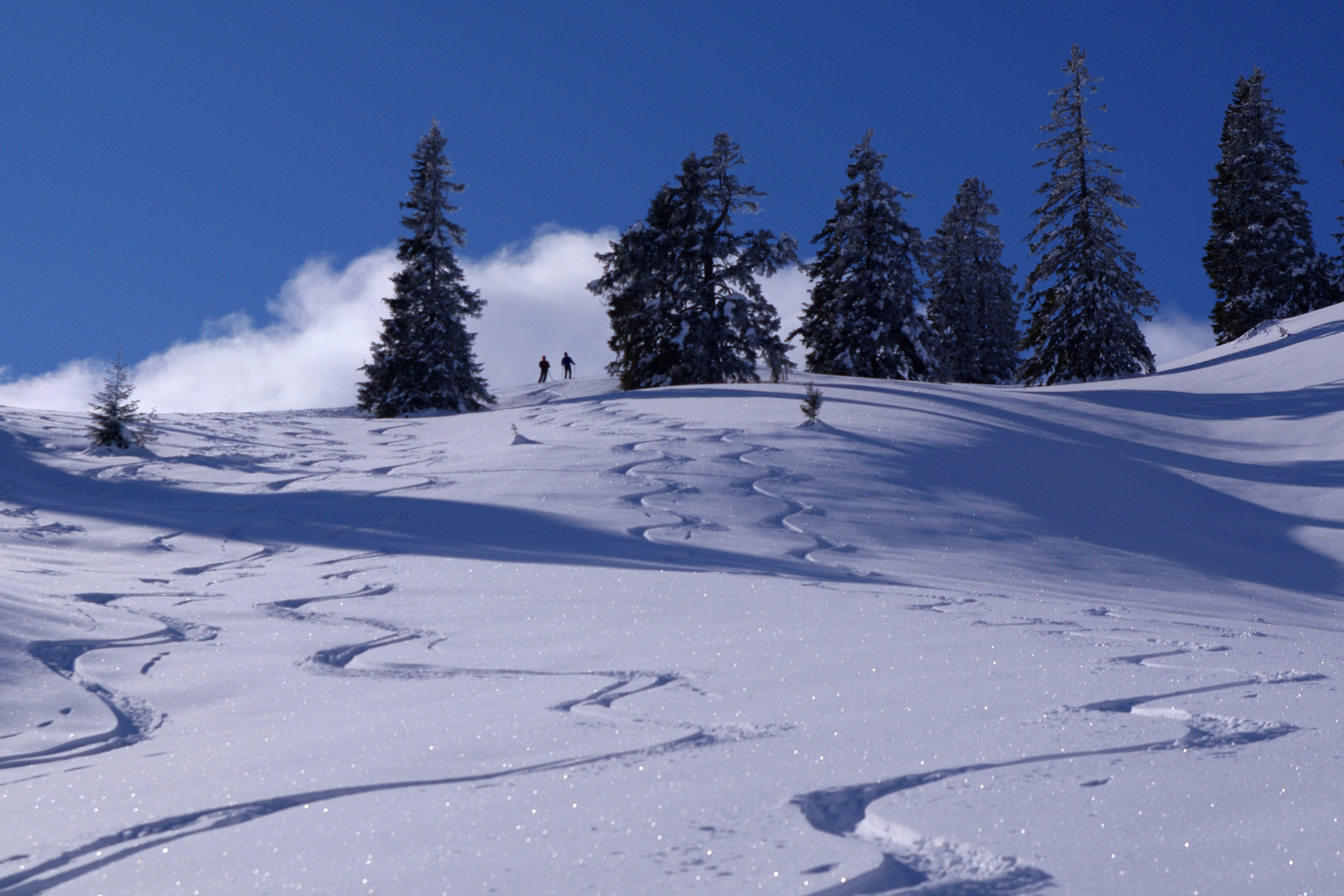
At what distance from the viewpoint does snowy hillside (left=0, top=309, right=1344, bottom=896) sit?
6.16ft

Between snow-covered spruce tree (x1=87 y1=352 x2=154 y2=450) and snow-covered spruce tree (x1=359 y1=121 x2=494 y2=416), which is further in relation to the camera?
snow-covered spruce tree (x1=359 y1=121 x2=494 y2=416)

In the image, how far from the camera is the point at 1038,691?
9.99 ft

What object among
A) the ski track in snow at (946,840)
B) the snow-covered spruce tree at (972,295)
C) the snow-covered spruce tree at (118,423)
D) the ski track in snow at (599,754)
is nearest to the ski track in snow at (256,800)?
the ski track in snow at (599,754)

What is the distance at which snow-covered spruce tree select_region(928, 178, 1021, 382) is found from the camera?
1619 inches

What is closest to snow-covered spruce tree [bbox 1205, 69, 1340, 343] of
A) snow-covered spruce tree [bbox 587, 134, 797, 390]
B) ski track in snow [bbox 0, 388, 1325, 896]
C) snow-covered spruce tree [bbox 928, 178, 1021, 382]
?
snow-covered spruce tree [bbox 928, 178, 1021, 382]

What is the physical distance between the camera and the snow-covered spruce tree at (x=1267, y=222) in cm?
3369

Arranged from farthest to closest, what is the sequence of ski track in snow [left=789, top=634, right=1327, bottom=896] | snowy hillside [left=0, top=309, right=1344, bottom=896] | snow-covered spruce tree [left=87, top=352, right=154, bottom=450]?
snow-covered spruce tree [left=87, top=352, right=154, bottom=450] < snowy hillside [left=0, top=309, right=1344, bottom=896] < ski track in snow [left=789, top=634, right=1327, bottom=896]

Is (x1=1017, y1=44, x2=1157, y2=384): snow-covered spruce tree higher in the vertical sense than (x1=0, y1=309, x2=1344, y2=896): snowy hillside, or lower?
higher

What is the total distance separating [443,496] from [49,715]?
6.24 meters

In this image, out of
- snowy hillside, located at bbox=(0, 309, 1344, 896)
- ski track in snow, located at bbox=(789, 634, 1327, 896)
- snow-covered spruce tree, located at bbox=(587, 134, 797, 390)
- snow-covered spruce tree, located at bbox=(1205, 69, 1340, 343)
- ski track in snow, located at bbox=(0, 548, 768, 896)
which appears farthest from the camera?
snow-covered spruce tree, located at bbox=(1205, 69, 1340, 343)

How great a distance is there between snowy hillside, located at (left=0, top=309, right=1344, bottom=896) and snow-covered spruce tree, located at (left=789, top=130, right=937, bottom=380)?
19665 millimetres

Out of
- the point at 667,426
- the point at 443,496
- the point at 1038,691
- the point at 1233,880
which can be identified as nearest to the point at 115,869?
the point at 1233,880

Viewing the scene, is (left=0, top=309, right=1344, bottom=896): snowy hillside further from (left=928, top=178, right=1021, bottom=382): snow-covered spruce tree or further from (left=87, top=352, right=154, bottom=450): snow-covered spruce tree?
(left=928, top=178, right=1021, bottom=382): snow-covered spruce tree

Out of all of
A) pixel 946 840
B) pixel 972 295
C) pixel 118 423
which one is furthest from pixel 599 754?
pixel 972 295
